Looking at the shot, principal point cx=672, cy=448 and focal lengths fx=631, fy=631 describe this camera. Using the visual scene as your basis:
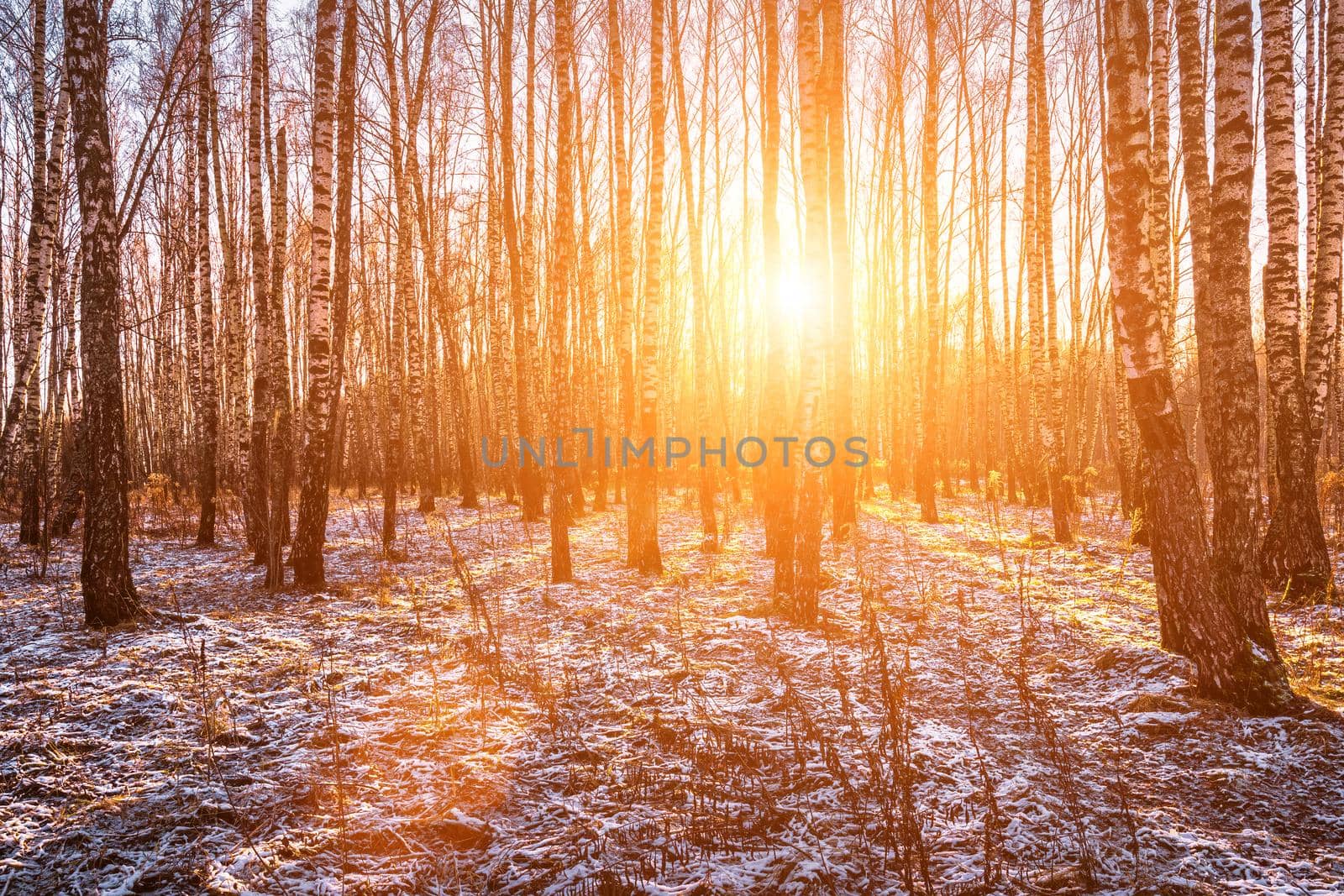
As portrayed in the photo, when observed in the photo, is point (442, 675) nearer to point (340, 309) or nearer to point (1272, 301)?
point (340, 309)

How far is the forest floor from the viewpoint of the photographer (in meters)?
2.46

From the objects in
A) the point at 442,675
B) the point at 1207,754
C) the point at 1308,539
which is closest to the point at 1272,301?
the point at 1308,539

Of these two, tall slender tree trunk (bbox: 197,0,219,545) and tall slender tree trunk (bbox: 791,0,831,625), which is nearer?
tall slender tree trunk (bbox: 791,0,831,625)

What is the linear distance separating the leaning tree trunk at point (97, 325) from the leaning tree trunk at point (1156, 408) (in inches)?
299

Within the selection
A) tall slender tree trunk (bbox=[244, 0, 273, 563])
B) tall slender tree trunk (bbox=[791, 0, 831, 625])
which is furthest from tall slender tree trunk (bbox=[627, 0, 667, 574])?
tall slender tree trunk (bbox=[244, 0, 273, 563])

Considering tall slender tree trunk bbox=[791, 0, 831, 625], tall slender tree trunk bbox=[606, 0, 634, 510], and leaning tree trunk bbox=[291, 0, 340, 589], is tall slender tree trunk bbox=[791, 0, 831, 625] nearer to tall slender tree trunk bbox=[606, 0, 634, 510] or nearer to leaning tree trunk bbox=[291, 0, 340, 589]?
tall slender tree trunk bbox=[606, 0, 634, 510]

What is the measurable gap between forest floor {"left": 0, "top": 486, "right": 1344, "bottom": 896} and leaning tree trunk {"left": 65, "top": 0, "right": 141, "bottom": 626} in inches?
24.0

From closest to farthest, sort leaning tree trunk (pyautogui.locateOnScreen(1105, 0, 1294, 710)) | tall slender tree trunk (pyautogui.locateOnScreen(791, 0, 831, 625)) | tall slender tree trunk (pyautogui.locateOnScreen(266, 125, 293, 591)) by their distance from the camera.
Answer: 1. leaning tree trunk (pyautogui.locateOnScreen(1105, 0, 1294, 710))
2. tall slender tree trunk (pyautogui.locateOnScreen(791, 0, 831, 625))
3. tall slender tree trunk (pyautogui.locateOnScreen(266, 125, 293, 591))

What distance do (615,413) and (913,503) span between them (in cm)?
1971

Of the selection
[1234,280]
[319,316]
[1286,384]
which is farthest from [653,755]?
[1286,384]

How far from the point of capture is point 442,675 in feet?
15.2

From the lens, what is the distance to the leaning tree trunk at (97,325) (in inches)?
207

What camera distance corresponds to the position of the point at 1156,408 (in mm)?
3820

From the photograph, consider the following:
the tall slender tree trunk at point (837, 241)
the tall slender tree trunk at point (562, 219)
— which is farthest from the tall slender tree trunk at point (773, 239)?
the tall slender tree trunk at point (562, 219)
